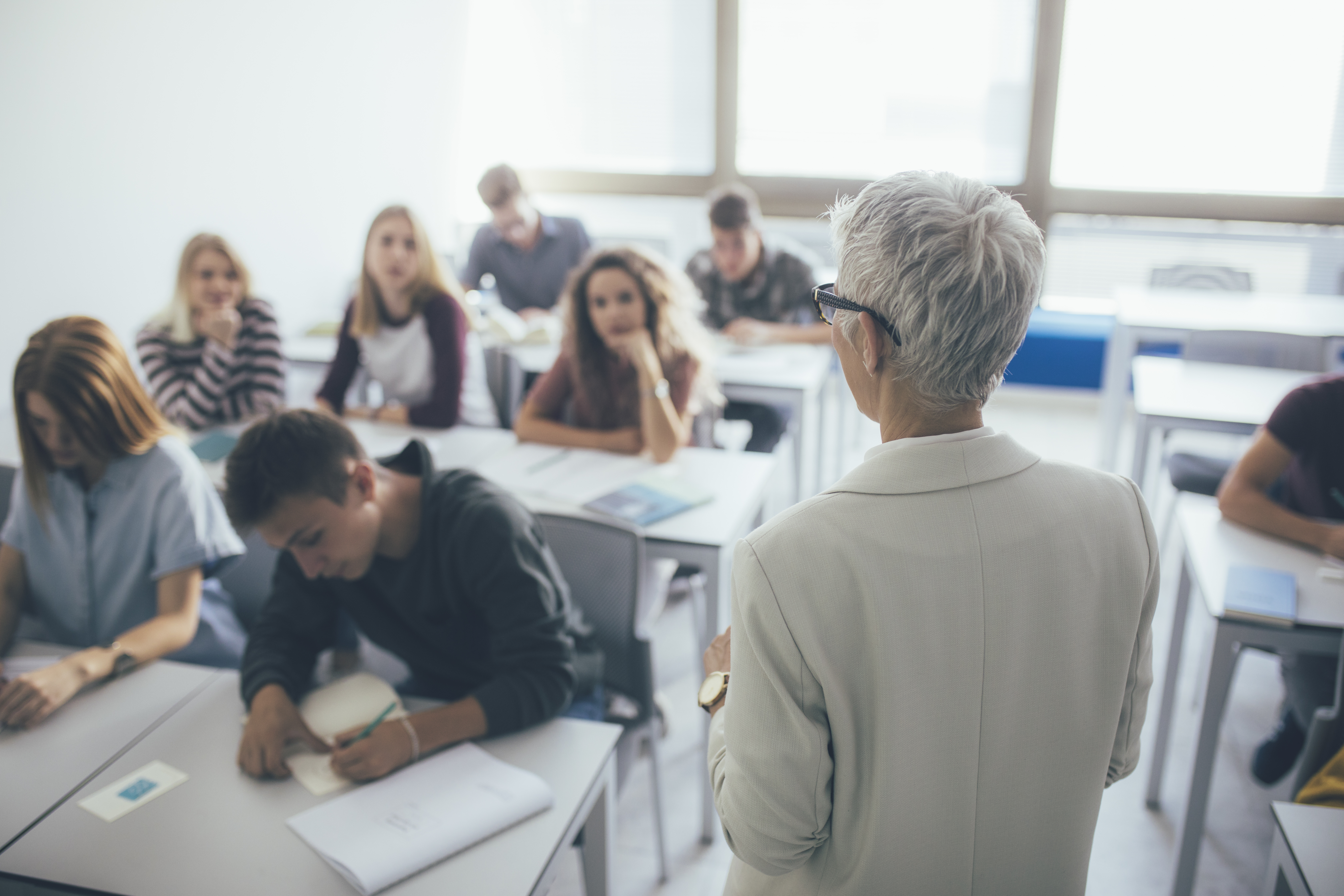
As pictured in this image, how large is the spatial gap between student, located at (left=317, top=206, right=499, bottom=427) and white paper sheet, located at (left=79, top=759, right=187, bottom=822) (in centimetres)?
159

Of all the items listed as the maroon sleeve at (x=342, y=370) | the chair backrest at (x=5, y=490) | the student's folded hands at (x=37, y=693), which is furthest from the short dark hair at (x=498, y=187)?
the student's folded hands at (x=37, y=693)

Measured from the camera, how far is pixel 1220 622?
1647 mm

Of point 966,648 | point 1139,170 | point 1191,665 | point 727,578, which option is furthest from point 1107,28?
point 966,648

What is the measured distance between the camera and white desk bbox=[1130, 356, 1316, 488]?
2711mm

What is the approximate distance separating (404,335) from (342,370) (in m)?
0.28

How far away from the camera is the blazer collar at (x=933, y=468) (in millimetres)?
761

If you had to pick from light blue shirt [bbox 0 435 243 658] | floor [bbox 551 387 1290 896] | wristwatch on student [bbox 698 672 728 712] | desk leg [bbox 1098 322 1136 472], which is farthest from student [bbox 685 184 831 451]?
wristwatch on student [bbox 698 672 728 712]

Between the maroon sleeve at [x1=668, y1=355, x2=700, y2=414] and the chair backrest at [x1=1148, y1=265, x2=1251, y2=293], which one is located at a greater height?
the chair backrest at [x1=1148, y1=265, x2=1251, y2=293]

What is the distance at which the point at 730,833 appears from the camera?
2.79 feet

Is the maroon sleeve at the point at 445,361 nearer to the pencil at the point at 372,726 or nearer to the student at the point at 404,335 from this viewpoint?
the student at the point at 404,335

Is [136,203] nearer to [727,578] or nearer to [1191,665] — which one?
[727,578]

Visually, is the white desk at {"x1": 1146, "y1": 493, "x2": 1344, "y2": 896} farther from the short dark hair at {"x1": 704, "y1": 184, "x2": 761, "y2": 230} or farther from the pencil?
the short dark hair at {"x1": 704, "y1": 184, "x2": 761, "y2": 230}

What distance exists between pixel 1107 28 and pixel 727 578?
3.97 m

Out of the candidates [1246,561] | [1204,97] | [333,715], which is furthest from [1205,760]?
[1204,97]
